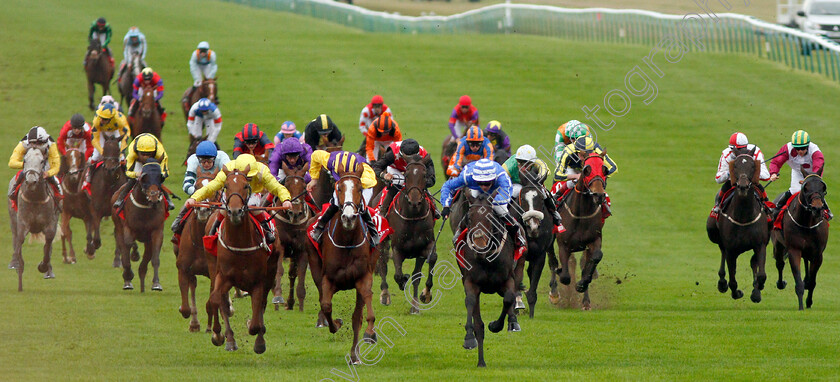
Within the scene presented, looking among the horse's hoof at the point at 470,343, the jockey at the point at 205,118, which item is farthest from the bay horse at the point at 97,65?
the horse's hoof at the point at 470,343

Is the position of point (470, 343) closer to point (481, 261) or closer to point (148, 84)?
point (481, 261)

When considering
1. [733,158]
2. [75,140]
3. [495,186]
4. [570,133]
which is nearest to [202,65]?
[75,140]

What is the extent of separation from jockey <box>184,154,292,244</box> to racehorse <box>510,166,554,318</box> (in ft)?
8.91

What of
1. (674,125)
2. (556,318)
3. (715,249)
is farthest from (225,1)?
(556,318)

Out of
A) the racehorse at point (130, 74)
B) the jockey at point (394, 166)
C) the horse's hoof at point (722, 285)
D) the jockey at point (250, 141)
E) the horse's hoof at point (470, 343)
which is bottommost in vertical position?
the horse's hoof at point (722, 285)

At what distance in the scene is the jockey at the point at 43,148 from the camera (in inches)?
765

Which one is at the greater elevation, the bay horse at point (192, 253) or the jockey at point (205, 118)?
the jockey at point (205, 118)

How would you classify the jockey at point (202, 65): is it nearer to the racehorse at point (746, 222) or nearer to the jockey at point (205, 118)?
the jockey at point (205, 118)

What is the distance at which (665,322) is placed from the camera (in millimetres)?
16578

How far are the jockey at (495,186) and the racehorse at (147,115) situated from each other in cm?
1324

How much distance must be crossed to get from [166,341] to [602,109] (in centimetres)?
2180

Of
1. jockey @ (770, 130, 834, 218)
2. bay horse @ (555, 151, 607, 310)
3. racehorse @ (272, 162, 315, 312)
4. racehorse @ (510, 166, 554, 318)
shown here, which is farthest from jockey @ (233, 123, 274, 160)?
jockey @ (770, 130, 834, 218)

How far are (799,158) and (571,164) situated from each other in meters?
3.12

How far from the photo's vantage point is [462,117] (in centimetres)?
2408
